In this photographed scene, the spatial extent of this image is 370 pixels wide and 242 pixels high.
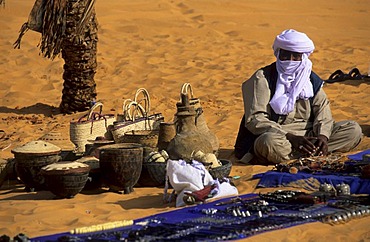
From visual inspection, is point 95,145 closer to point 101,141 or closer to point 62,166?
point 101,141

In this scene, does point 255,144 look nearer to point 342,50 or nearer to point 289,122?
point 289,122

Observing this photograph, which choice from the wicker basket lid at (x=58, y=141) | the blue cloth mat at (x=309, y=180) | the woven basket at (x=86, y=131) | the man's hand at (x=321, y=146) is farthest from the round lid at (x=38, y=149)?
the man's hand at (x=321, y=146)

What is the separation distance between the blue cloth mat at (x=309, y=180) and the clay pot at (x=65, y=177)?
1.69 m

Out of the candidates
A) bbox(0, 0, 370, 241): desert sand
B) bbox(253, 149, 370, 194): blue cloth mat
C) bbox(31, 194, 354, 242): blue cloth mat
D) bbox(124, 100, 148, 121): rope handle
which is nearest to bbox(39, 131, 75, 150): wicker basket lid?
bbox(0, 0, 370, 241): desert sand

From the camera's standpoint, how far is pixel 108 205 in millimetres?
7383

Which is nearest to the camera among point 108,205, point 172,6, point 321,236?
Result: point 321,236

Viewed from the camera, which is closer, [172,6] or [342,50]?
[342,50]

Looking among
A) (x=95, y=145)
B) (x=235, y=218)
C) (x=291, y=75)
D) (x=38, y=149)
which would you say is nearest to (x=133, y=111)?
(x=95, y=145)

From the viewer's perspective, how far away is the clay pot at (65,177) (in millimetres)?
7570

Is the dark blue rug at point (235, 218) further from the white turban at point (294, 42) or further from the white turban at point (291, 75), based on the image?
the white turban at point (294, 42)

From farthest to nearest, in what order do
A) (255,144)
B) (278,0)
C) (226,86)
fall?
(278,0)
(226,86)
(255,144)

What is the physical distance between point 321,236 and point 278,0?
878 inches

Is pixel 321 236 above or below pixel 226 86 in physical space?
above

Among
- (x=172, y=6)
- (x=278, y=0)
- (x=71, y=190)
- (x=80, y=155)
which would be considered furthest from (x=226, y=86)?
(x=278, y=0)
